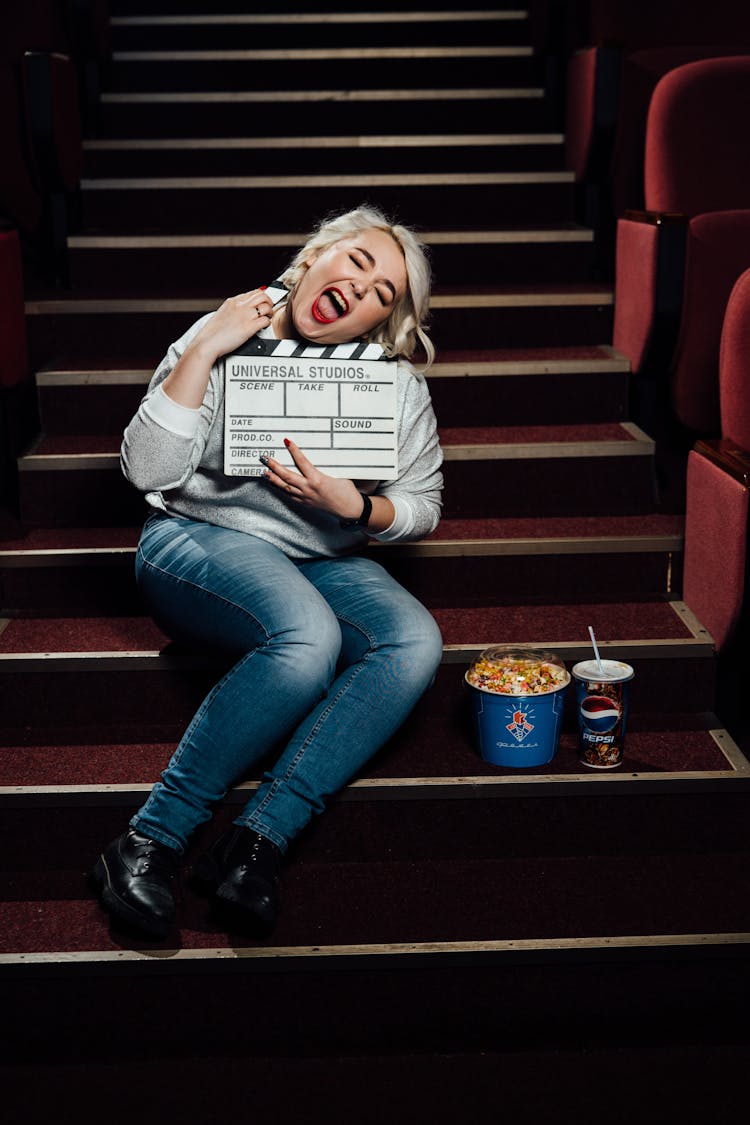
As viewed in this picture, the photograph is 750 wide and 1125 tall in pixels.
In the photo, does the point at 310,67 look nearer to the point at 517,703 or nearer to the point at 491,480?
the point at 491,480

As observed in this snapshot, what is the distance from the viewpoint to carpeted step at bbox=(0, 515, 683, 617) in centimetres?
204

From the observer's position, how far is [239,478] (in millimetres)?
1701

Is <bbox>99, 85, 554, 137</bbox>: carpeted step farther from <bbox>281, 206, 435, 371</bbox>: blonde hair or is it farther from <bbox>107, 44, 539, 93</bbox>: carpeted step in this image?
<bbox>281, 206, 435, 371</bbox>: blonde hair

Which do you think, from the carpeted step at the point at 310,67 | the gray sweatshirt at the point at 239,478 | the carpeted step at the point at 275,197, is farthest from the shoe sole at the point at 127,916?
the carpeted step at the point at 310,67

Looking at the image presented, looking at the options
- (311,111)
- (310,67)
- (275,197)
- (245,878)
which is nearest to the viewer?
(245,878)

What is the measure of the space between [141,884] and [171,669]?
0.44 meters

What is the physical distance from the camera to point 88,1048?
1.51 meters

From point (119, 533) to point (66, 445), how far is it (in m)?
0.25

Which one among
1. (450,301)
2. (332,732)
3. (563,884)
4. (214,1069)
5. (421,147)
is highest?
(421,147)

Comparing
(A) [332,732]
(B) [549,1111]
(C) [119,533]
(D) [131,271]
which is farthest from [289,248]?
(B) [549,1111]

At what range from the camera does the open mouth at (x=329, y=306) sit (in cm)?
164

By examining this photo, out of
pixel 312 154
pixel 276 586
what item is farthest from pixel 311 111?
pixel 276 586

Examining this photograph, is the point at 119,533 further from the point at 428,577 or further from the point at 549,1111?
the point at 549,1111

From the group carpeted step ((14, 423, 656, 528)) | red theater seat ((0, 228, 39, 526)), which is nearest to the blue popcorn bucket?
carpeted step ((14, 423, 656, 528))
